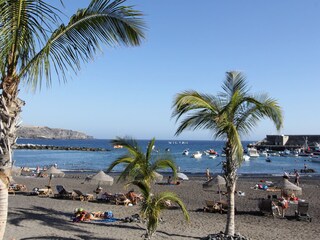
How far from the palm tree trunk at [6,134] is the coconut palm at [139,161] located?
6.19m

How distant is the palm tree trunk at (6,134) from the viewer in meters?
4.66

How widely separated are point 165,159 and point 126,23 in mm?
6514

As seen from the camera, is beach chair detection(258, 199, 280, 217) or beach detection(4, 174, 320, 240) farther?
beach chair detection(258, 199, 280, 217)

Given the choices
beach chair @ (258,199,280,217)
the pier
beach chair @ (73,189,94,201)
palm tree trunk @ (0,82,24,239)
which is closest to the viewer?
palm tree trunk @ (0,82,24,239)

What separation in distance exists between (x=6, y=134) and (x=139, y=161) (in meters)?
6.55

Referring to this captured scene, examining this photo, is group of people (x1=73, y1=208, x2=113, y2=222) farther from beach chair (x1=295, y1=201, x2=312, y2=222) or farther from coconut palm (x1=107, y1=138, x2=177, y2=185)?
beach chair (x1=295, y1=201, x2=312, y2=222)

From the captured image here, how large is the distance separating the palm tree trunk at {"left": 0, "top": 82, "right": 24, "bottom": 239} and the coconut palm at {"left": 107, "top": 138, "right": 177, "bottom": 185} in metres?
6.19

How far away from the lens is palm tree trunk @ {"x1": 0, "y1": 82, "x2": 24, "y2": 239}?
15.3ft

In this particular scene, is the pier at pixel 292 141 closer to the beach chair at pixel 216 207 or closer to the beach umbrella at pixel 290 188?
the beach umbrella at pixel 290 188

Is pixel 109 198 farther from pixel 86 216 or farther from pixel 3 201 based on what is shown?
pixel 3 201

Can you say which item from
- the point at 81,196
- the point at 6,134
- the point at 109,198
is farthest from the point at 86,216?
the point at 6,134

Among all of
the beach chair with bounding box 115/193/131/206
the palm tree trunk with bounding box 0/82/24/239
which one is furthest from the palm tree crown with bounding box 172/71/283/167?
the beach chair with bounding box 115/193/131/206

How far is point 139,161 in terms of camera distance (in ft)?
36.1

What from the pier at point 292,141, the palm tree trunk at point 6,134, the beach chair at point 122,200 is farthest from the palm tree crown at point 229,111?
→ the pier at point 292,141
